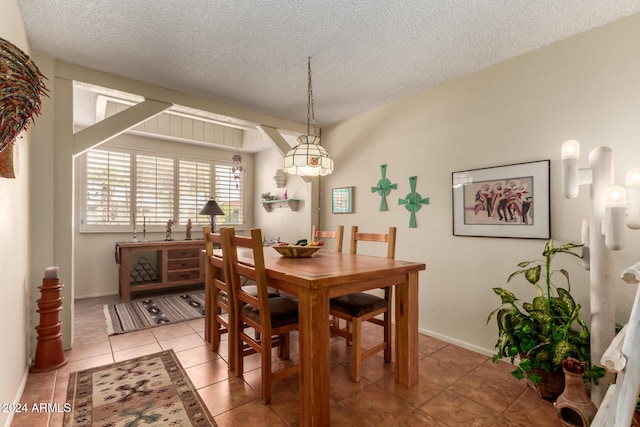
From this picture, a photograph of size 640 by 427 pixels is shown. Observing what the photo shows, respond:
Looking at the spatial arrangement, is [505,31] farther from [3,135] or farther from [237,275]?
[3,135]

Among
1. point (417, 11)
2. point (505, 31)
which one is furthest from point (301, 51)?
point (505, 31)

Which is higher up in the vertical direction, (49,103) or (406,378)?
(49,103)

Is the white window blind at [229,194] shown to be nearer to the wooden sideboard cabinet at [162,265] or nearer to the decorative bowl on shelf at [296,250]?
the wooden sideboard cabinet at [162,265]

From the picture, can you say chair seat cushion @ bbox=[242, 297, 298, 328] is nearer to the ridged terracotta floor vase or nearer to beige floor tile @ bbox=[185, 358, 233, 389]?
beige floor tile @ bbox=[185, 358, 233, 389]

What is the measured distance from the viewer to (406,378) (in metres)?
1.95

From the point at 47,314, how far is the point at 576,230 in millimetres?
3754

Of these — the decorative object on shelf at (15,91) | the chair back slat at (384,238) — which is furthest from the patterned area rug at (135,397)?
the chair back slat at (384,238)

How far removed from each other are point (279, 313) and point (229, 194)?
3.85m

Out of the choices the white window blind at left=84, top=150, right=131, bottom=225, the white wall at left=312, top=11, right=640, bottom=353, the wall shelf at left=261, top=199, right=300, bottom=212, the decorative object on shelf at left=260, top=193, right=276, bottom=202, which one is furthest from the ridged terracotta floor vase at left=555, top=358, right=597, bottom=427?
the white window blind at left=84, top=150, right=131, bottom=225

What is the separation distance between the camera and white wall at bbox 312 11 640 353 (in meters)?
1.87

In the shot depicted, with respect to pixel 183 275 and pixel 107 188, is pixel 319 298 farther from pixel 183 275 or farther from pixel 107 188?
pixel 107 188

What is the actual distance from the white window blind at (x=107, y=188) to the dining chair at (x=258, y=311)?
3156 mm

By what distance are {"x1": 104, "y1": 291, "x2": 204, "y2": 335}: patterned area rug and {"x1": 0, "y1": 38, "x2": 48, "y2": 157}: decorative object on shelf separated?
7.83 ft

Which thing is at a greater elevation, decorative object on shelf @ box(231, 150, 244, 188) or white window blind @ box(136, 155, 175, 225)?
decorative object on shelf @ box(231, 150, 244, 188)
